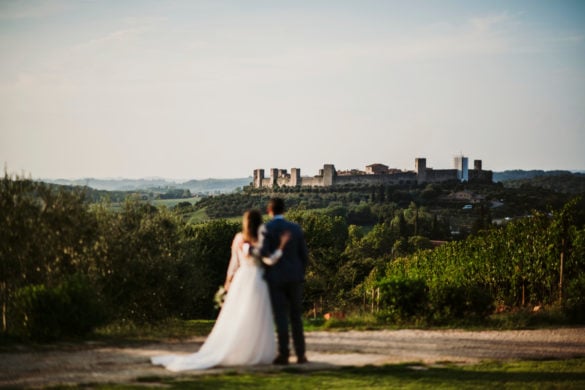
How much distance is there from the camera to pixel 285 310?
9.08 meters

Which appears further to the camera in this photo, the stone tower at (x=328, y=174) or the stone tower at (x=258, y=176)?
the stone tower at (x=258, y=176)

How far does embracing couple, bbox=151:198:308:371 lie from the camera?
8.92 metres

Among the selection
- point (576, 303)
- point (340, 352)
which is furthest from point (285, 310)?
point (576, 303)

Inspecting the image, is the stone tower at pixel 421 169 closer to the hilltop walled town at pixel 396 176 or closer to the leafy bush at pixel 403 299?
the hilltop walled town at pixel 396 176

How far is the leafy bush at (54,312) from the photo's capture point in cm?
1050

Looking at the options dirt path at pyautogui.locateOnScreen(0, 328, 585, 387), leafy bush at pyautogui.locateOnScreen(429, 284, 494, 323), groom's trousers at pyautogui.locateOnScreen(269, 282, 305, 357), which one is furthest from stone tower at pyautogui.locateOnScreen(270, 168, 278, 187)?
groom's trousers at pyautogui.locateOnScreen(269, 282, 305, 357)

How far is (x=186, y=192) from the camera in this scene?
178 metres

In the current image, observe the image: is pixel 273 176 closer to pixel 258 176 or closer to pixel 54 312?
pixel 258 176

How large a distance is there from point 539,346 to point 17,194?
1096cm

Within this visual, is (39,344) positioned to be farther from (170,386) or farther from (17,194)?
(17,194)

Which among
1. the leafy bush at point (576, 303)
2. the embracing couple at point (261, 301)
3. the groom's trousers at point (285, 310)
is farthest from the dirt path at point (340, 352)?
the leafy bush at point (576, 303)

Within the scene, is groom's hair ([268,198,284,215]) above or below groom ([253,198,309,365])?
above

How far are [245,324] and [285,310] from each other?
0.57 meters

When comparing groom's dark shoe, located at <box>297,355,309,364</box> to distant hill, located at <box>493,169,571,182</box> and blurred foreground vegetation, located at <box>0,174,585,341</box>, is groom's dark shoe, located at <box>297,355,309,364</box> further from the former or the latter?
distant hill, located at <box>493,169,571,182</box>
